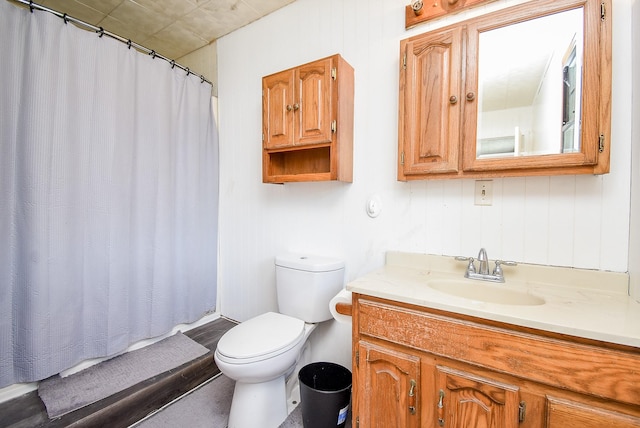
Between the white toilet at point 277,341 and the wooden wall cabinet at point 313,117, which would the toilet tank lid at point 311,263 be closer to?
the white toilet at point 277,341

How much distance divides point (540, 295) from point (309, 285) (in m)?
1.00

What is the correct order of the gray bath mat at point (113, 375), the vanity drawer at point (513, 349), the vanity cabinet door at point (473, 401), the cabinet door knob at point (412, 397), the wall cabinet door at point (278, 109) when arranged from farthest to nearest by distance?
the wall cabinet door at point (278, 109) < the gray bath mat at point (113, 375) < the cabinet door knob at point (412, 397) < the vanity cabinet door at point (473, 401) < the vanity drawer at point (513, 349)

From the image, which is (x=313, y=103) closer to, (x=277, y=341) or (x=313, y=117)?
(x=313, y=117)

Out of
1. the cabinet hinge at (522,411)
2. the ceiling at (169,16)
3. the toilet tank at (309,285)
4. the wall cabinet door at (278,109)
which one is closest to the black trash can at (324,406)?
the toilet tank at (309,285)

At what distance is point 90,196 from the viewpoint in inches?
60.4

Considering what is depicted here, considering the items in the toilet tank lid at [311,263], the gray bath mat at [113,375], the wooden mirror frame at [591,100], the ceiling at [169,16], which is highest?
the ceiling at [169,16]

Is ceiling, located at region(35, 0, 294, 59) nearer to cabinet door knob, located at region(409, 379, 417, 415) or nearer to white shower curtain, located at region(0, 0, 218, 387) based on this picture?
white shower curtain, located at region(0, 0, 218, 387)

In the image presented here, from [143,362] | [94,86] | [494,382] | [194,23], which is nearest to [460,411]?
[494,382]

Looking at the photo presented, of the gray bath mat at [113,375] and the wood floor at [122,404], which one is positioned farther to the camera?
the gray bath mat at [113,375]

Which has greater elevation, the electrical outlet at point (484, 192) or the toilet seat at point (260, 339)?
the electrical outlet at point (484, 192)

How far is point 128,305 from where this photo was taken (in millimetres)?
1688

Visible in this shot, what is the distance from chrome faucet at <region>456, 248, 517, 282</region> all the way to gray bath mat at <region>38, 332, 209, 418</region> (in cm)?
164

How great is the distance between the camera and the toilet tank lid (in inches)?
58.7

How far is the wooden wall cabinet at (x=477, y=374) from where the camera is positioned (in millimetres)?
683
